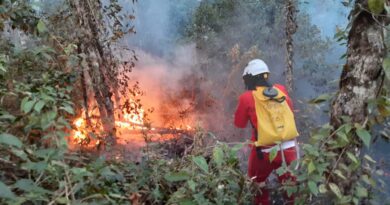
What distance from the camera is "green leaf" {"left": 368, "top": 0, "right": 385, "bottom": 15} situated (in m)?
2.06

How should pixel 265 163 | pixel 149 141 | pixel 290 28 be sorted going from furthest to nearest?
pixel 290 28 → pixel 265 163 → pixel 149 141

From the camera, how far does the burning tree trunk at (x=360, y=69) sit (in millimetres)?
2236

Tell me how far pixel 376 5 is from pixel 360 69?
0.40 metres

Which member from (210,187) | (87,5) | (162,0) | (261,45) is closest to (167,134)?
(87,5)

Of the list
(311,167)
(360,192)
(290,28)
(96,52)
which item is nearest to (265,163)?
(360,192)

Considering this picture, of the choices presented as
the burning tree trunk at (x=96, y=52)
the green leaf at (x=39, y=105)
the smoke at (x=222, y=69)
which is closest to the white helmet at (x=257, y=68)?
the burning tree trunk at (x=96, y=52)

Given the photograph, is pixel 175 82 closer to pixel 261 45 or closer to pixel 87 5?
pixel 261 45

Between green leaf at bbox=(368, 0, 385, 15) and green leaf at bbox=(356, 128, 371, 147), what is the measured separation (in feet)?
2.22

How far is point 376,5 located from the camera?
207 centimetres

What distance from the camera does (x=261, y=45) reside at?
49.4 feet

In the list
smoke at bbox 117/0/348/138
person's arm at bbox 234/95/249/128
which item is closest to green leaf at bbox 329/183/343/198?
person's arm at bbox 234/95/249/128

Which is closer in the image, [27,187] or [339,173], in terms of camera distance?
[27,187]

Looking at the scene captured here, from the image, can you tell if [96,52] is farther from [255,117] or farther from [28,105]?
[28,105]

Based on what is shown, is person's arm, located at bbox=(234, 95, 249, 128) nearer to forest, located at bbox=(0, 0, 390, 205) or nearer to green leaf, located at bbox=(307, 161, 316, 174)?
forest, located at bbox=(0, 0, 390, 205)
